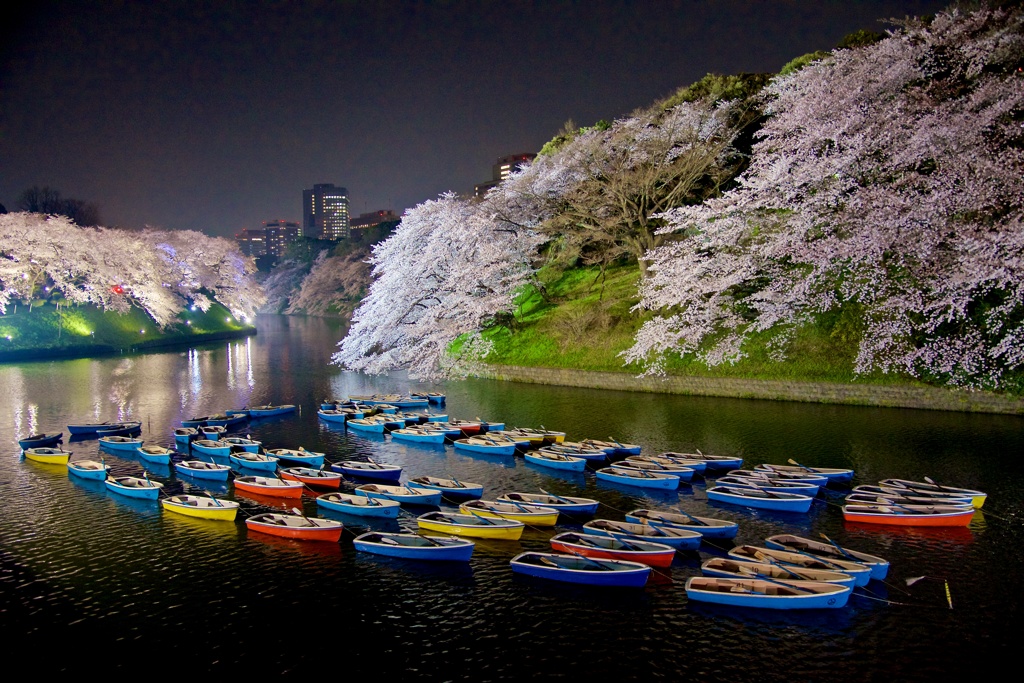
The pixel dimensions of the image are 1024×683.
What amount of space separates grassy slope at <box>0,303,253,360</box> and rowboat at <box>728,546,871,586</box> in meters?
Result: 60.8

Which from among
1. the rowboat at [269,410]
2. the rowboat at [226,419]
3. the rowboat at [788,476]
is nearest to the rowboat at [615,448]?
the rowboat at [788,476]

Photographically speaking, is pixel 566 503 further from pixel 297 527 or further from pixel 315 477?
pixel 315 477

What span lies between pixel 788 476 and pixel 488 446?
10596 mm

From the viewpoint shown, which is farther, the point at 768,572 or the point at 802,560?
the point at 802,560

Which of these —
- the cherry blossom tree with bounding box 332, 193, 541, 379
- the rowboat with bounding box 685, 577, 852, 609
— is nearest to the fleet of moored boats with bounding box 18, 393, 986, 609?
the rowboat with bounding box 685, 577, 852, 609

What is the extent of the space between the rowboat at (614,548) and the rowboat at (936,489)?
797 cm

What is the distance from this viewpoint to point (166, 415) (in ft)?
105

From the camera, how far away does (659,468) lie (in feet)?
67.4

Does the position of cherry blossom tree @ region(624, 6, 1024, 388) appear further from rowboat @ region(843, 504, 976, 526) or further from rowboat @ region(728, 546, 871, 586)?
rowboat @ region(728, 546, 871, 586)

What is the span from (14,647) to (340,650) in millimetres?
Answer: 6008

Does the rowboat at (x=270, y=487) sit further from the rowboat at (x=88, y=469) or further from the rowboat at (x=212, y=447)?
the rowboat at (x=88, y=469)

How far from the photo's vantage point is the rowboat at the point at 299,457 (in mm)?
22484

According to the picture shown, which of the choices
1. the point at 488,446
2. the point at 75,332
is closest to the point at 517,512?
the point at 488,446

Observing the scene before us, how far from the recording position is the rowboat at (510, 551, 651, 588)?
13.4 m
